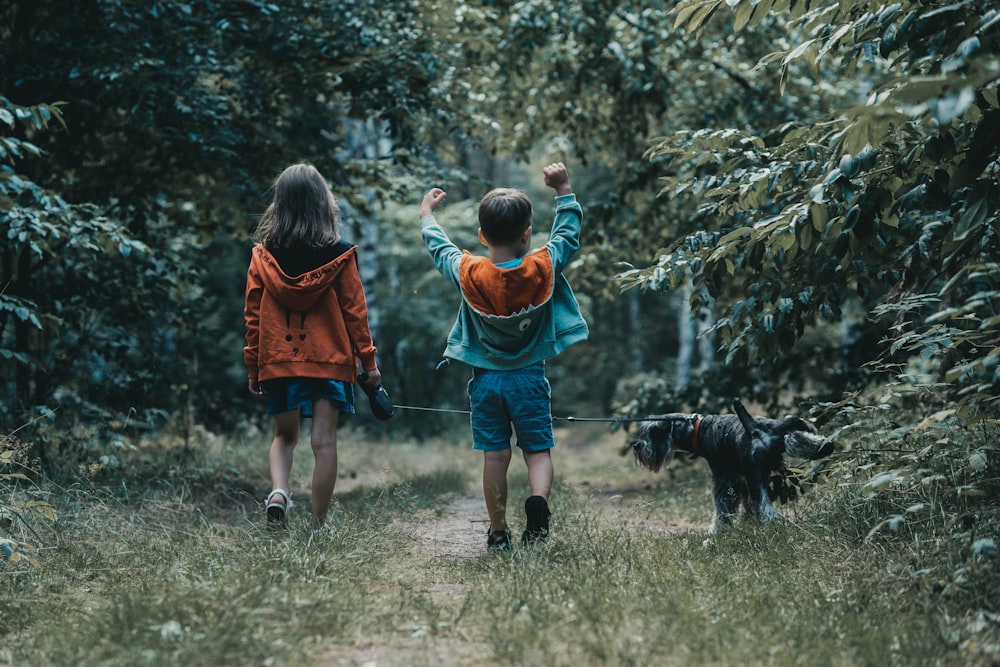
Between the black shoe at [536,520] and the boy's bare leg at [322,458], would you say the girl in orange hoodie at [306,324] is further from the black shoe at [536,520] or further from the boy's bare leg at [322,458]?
the black shoe at [536,520]

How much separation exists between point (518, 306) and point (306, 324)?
1185 mm

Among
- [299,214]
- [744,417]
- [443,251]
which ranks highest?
[299,214]

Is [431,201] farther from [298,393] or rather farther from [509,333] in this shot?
[298,393]

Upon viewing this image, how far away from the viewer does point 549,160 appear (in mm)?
10609

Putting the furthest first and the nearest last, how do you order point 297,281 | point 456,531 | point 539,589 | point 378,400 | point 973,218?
point 456,531 → point 378,400 → point 297,281 → point 539,589 → point 973,218

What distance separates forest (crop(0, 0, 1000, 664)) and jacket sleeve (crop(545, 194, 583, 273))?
50cm

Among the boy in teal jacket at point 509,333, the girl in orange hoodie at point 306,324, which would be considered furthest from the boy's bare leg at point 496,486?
the girl in orange hoodie at point 306,324

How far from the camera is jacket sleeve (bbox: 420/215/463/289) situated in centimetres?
443

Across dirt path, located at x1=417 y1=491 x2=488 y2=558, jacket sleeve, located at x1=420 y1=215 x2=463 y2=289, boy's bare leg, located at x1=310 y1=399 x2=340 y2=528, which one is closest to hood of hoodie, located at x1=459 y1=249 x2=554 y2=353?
jacket sleeve, located at x1=420 y1=215 x2=463 y2=289

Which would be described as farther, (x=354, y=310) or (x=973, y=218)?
(x=354, y=310)

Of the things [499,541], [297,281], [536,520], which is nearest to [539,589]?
[536,520]

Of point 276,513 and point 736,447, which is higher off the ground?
point 736,447

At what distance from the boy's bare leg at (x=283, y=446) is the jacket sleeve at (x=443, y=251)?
1139 mm

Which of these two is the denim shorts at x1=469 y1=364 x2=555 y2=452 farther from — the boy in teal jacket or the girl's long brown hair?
the girl's long brown hair
